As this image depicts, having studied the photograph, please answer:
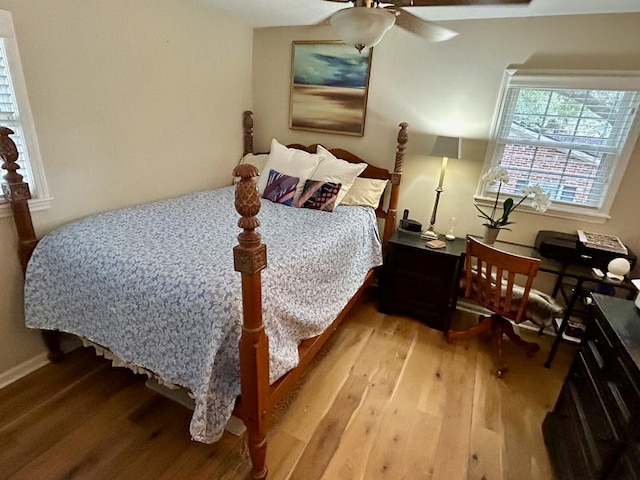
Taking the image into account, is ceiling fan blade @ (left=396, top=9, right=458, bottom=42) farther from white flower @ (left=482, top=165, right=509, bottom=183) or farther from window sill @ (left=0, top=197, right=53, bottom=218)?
window sill @ (left=0, top=197, right=53, bottom=218)

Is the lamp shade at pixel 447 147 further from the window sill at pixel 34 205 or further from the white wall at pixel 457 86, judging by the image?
the window sill at pixel 34 205

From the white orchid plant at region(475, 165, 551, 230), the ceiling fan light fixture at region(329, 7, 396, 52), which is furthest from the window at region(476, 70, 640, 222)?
the ceiling fan light fixture at region(329, 7, 396, 52)

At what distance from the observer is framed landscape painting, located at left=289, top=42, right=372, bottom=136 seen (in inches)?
114

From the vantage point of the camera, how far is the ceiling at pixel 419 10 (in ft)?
6.66

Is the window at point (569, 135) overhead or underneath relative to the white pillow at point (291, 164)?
overhead

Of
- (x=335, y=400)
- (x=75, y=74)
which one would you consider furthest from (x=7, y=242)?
(x=335, y=400)

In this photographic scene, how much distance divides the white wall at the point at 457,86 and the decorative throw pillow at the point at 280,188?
2.38 ft

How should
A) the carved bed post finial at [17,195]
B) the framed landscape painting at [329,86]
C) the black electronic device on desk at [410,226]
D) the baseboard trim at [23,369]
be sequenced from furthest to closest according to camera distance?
the framed landscape painting at [329,86], the black electronic device on desk at [410,226], the baseboard trim at [23,369], the carved bed post finial at [17,195]

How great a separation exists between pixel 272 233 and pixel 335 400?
102 cm

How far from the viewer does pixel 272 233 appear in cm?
200

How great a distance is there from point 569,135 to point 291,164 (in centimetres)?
203

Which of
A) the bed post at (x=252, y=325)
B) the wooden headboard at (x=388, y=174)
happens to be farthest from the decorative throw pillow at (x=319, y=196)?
the bed post at (x=252, y=325)

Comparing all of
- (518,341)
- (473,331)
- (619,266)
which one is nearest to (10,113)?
(473,331)

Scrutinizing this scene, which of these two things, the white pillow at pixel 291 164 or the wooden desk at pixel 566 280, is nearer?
the wooden desk at pixel 566 280
